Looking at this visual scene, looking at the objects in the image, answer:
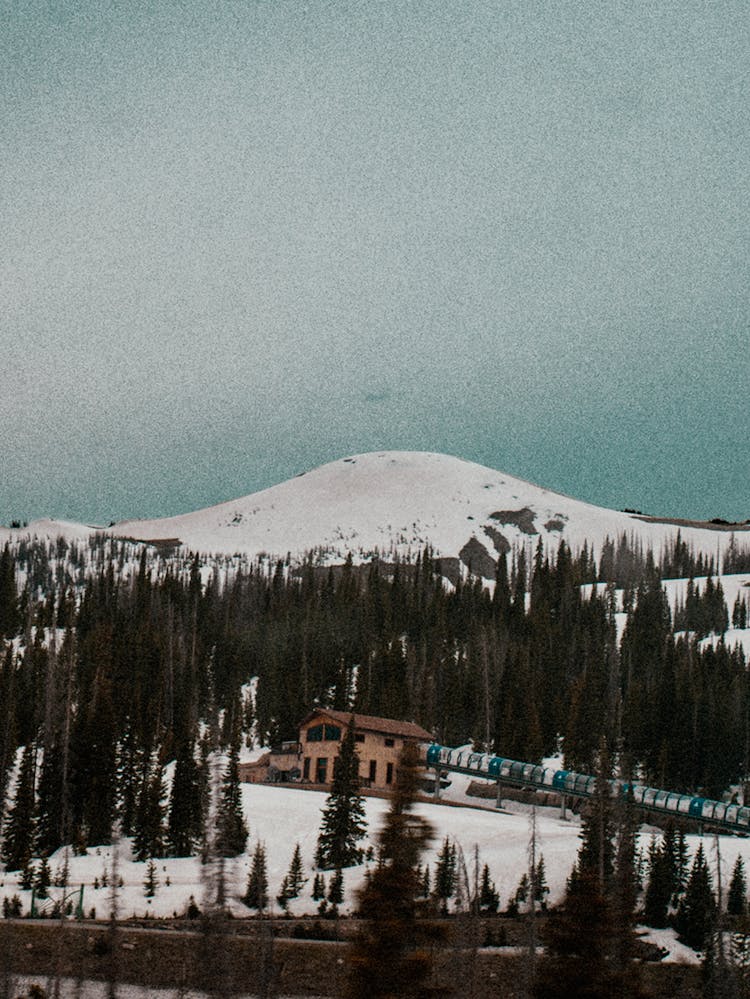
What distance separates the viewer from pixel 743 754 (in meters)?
107

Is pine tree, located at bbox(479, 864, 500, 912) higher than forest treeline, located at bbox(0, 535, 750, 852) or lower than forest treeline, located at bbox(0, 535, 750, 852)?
lower

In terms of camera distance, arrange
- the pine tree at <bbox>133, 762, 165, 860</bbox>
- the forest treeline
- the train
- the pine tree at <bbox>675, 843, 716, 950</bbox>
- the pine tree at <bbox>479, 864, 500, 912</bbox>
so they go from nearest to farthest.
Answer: the pine tree at <bbox>675, 843, 716, 950</bbox> < the pine tree at <bbox>479, 864, 500, 912</bbox> < the pine tree at <bbox>133, 762, 165, 860</bbox> < the train < the forest treeline

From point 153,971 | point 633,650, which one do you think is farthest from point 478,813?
point 633,650

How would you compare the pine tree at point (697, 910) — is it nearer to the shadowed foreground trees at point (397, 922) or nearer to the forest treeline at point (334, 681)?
the forest treeline at point (334, 681)

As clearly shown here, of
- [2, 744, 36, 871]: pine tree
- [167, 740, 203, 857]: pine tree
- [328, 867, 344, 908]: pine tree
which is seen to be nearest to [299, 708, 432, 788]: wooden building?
[167, 740, 203, 857]: pine tree

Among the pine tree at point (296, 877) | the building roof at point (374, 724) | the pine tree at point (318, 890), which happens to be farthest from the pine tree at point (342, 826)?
the building roof at point (374, 724)

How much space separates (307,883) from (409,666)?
66.4 m

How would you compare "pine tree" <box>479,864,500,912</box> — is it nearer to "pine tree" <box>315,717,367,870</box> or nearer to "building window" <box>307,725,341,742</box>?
"pine tree" <box>315,717,367,870</box>

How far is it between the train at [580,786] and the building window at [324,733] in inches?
294

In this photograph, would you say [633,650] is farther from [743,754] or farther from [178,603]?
[178,603]

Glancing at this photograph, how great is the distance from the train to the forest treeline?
38.5ft

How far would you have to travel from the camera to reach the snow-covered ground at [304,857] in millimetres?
61781

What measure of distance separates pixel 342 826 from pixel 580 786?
23.0m

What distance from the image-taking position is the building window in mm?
93875
